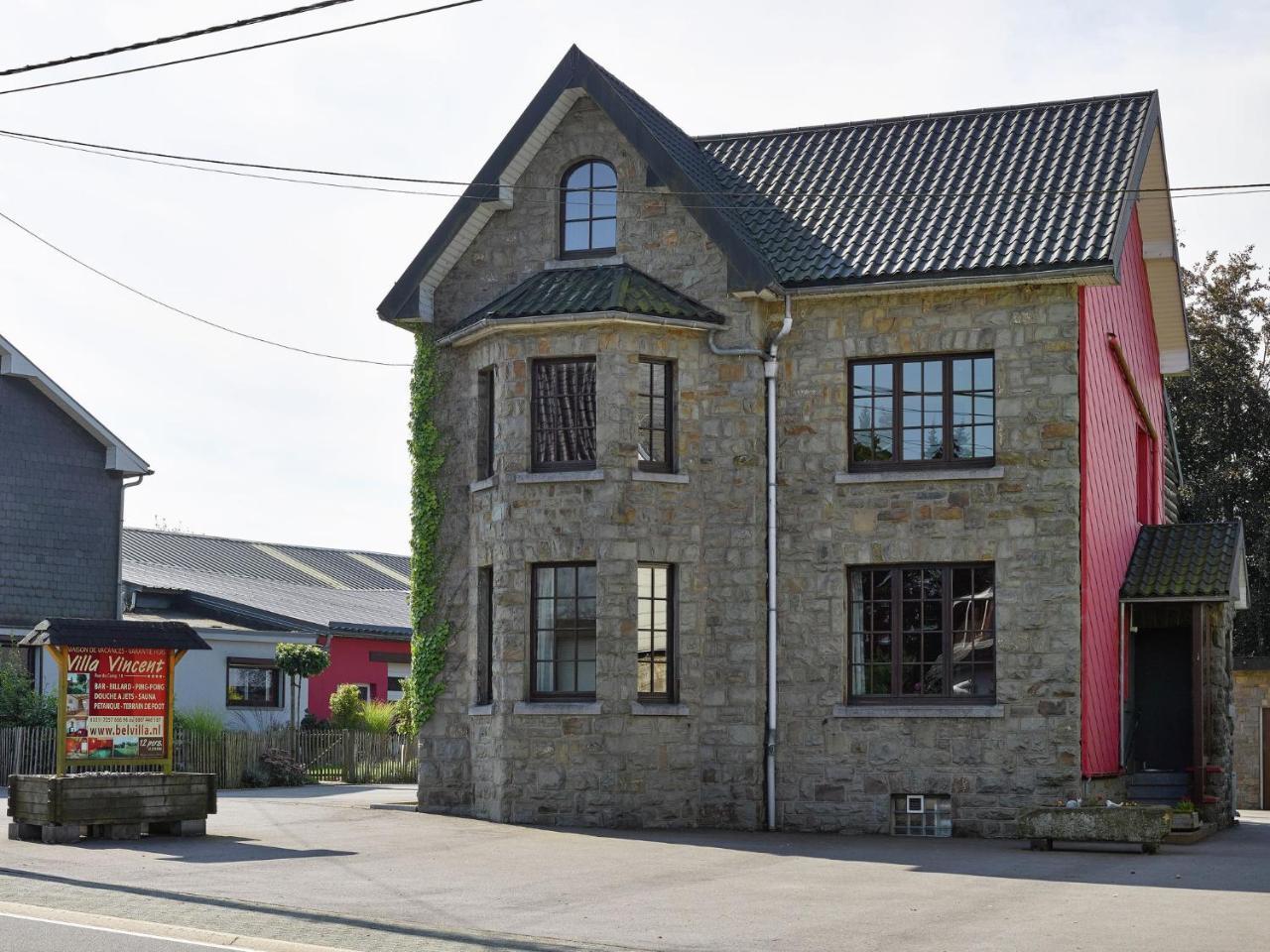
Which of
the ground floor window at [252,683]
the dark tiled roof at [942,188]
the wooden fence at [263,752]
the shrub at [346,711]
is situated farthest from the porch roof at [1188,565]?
the ground floor window at [252,683]

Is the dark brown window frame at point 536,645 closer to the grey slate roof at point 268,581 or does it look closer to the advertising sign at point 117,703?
the advertising sign at point 117,703

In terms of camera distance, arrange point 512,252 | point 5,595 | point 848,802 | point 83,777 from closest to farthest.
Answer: point 83,777, point 848,802, point 512,252, point 5,595

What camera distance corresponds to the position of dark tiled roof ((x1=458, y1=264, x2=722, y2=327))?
22.9m

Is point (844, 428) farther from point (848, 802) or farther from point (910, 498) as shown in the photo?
point (848, 802)

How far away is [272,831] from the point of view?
839 inches

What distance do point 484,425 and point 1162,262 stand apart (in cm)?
1305

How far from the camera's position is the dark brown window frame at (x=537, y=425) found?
23.1 meters

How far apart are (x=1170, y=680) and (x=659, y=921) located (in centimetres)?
1665

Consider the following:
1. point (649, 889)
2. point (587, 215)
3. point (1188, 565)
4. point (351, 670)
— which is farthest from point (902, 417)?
point (351, 670)

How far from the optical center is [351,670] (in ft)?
155

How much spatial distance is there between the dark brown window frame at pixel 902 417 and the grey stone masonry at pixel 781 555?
0.48 feet

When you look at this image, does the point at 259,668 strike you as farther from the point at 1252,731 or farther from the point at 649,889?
the point at 649,889

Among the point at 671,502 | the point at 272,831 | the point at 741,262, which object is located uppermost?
the point at 741,262

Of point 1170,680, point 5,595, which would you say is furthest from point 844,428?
point 5,595
